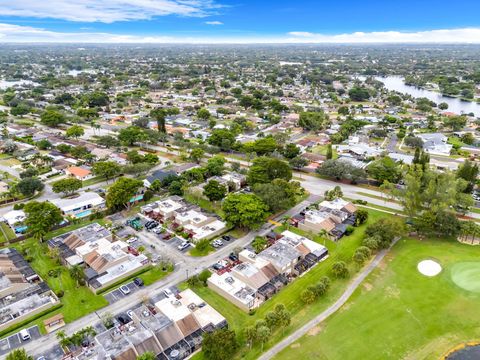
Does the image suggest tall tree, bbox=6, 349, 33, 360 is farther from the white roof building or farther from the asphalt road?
the white roof building

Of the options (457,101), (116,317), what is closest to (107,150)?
(116,317)

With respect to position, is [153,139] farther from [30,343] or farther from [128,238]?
[30,343]

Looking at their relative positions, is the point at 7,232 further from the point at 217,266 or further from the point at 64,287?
the point at 217,266

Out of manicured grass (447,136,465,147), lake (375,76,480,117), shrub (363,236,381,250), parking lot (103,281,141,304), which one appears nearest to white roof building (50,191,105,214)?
parking lot (103,281,141,304)

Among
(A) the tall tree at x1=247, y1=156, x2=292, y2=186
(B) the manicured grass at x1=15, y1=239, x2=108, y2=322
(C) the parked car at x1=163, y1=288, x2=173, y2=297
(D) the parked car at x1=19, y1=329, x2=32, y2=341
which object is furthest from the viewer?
(A) the tall tree at x1=247, y1=156, x2=292, y2=186

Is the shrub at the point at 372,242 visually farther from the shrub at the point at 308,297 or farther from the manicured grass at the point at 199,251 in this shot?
the manicured grass at the point at 199,251
